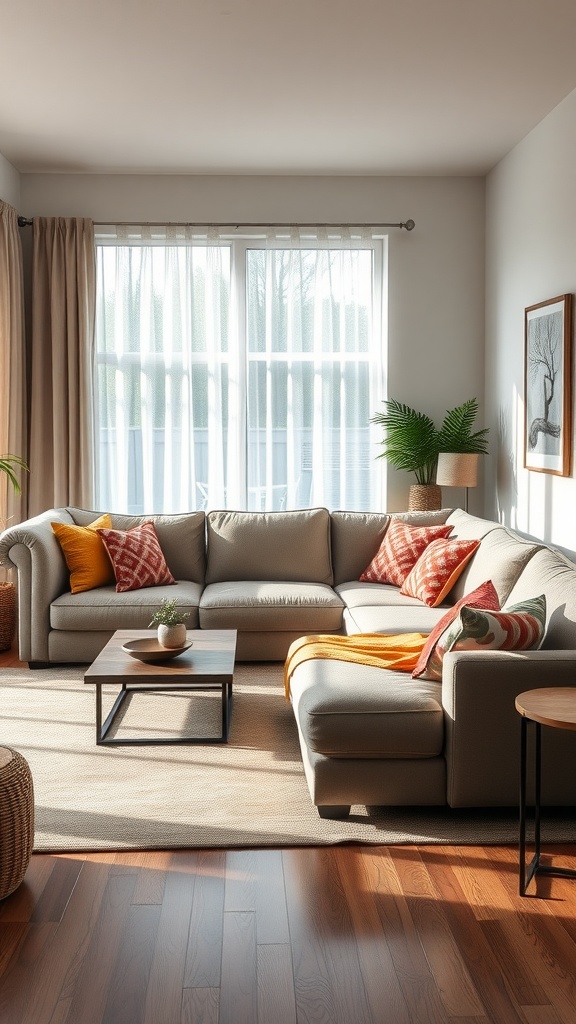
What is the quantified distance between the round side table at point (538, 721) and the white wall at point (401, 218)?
151 inches

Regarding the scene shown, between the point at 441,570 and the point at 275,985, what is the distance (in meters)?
2.80

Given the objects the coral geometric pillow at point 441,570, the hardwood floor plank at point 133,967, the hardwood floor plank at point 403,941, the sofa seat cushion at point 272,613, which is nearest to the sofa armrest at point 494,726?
the hardwood floor plank at point 403,941

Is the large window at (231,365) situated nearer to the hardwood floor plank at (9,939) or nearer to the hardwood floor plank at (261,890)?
the hardwood floor plank at (261,890)

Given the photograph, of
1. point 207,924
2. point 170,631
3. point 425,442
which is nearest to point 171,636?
point 170,631

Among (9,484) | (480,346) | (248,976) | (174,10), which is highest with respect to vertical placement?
(174,10)

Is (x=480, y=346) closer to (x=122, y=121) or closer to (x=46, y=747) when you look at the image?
(x=122, y=121)

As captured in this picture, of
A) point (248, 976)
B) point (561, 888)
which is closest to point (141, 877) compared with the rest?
point (248, 976)

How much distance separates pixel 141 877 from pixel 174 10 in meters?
3.24

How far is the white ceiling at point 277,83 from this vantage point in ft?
12.5

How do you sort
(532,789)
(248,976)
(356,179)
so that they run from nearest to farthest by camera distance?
(248,976)
(532,789)
(356,179)

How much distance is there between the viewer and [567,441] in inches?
186

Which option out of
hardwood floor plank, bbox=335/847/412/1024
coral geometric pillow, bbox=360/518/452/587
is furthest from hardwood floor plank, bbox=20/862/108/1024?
coral geometric pillow, bbox=360/518/452/587

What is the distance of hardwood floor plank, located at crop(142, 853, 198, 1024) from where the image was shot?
79.6 inches

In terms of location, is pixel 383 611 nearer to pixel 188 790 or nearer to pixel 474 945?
pixel 188 790
